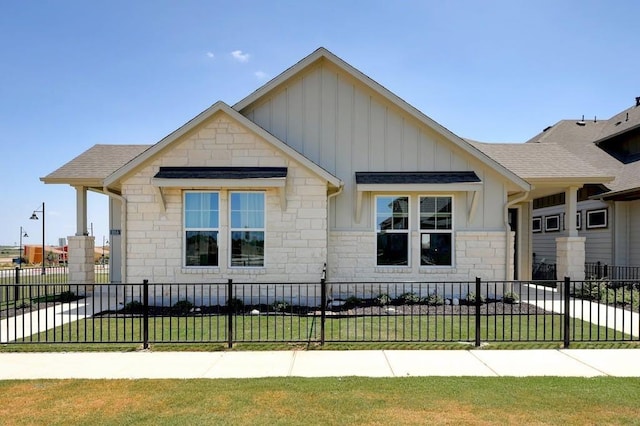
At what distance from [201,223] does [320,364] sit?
669 cm

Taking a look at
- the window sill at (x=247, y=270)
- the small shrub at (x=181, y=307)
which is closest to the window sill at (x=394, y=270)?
the window sill at (x=247, y=270)

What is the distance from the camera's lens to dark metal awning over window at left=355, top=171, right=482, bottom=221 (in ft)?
40.2

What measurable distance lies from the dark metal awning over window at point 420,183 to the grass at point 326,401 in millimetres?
7100

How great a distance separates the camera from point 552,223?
2081 cm

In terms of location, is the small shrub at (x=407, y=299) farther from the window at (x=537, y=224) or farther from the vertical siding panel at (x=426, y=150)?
the window at (x=537, y=224)

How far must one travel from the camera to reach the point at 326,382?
5672mm

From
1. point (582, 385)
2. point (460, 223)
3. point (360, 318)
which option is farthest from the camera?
point (460, 223)

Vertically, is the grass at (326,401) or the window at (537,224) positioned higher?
the window at (537,224)

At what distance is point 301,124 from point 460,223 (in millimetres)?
5650

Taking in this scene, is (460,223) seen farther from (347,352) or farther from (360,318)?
(347,352)

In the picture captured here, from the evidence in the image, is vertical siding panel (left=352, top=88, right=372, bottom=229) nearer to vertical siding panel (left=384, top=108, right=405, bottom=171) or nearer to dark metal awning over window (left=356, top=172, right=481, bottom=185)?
dark metal awning over window (left=356, top=172, right=481, bottom=185)

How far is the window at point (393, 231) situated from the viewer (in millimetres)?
12914

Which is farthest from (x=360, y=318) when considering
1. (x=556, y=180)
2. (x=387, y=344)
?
(x=556, y=180)

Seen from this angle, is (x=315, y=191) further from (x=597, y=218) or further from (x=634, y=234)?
(x=597, y=218)
